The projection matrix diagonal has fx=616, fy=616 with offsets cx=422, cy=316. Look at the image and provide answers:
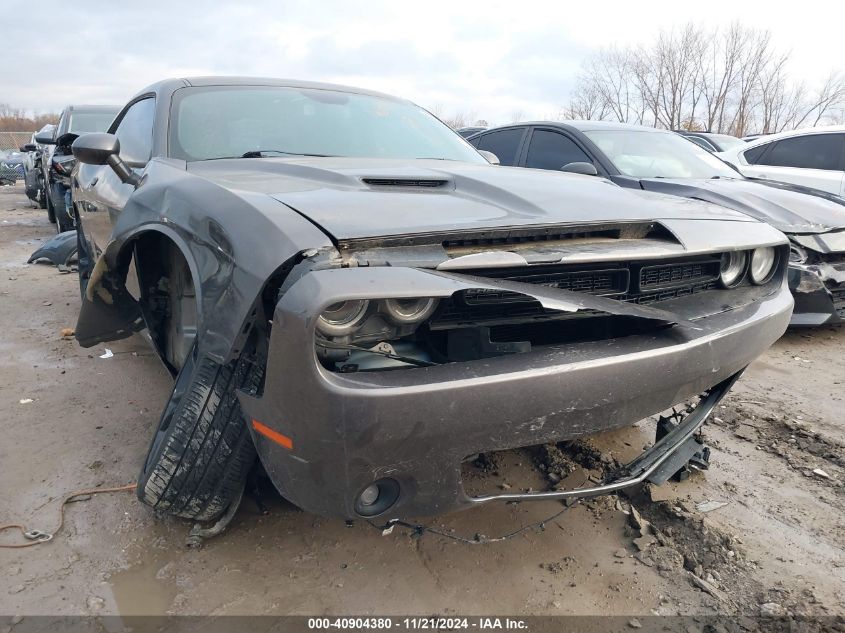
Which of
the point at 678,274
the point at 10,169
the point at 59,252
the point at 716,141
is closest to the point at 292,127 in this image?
the point at 678,274

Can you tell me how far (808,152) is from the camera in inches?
277

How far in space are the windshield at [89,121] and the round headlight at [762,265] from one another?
7.50m

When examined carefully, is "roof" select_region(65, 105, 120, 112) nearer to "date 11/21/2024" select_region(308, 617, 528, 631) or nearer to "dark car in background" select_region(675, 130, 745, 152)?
"date 11/21/2024" select_region(308, 617, 528, 631)

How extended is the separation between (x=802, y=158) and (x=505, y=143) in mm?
3636

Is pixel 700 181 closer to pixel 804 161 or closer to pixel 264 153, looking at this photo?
pixel 804 161

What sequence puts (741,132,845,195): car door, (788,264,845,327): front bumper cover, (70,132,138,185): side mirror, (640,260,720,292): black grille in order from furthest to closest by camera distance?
(741,132,845,195): car door
(788,264,845,327): front bumper cover
(70,132,138,185): side mirror
(640,260,720,292): black grille

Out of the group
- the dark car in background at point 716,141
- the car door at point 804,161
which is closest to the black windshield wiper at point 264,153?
the car door at point 804,161

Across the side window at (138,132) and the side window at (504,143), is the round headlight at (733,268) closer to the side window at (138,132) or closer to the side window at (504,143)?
the side window at (138,132)

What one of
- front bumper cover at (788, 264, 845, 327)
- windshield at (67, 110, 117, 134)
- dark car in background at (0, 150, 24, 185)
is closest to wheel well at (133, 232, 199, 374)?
front bumper cover at (788, 264, 845, 327)

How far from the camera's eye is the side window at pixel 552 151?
5.48 metres

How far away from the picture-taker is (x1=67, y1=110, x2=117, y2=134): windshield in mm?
7469

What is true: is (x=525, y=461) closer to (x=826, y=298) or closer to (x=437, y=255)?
(x=437, y=255)

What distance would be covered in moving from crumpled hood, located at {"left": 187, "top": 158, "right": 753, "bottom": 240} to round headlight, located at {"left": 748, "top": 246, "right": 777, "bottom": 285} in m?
0.14

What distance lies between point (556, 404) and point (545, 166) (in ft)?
14.8
